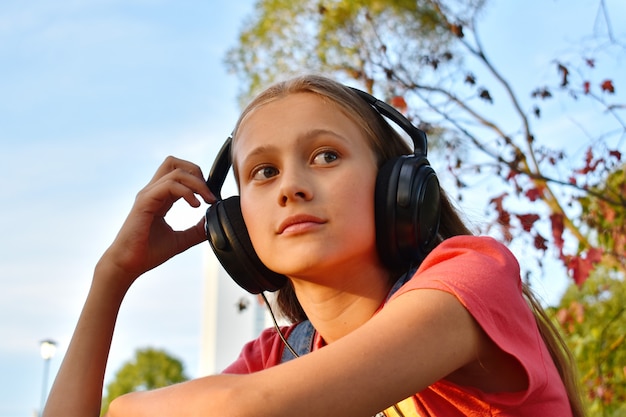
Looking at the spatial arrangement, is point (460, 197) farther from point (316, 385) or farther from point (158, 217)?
point (316, 385)

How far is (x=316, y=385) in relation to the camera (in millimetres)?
997

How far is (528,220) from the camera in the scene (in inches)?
127

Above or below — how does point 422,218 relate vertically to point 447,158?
below

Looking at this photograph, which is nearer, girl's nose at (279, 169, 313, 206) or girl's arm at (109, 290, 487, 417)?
girl's arm at (109, 290, 487, 417)

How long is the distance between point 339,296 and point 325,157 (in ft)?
0.94

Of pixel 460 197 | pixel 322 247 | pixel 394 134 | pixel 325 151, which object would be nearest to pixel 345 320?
pixel 322 247

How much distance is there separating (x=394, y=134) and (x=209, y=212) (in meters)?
0.46

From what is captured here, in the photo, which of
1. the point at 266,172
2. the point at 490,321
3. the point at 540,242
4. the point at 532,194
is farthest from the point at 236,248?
the point at 532,194

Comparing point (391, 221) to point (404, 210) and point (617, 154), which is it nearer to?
point (404, 210)

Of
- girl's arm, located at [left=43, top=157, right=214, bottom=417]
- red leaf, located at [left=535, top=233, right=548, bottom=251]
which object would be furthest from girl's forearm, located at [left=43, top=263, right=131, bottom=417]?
red leaf, located at [left=535, top=233, right=548, bottom=251]

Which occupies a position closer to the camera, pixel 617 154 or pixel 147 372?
pixel 617 154

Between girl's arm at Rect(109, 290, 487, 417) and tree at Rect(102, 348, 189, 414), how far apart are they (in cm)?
2862

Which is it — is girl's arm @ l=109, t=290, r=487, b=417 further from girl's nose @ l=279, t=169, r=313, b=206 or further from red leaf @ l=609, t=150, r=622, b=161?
red leaf @ l=609, t=150, r=622, b=161

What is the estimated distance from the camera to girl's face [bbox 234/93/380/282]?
138 centimetres
